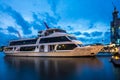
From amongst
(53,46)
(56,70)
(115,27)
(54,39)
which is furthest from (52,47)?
(115,27)

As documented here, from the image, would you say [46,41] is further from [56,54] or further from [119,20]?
[119,20]

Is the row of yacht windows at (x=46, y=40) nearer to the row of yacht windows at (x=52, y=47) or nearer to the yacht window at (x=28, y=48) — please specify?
the row of yacht windows at (x=52, y=47)

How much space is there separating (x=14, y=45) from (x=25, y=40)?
558 centimetres

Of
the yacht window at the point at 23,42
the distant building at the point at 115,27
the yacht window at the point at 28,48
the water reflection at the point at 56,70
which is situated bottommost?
the water reflection at the point at 56,70

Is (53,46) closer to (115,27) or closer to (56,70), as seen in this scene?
(56,70)

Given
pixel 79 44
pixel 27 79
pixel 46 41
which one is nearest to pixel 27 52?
pixel 46 41

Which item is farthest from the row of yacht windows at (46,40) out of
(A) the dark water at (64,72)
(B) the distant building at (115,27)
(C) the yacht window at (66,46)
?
(B) the distant building at (115,27)

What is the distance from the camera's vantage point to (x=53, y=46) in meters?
49.5

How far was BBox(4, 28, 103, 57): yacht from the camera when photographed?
45.5 metres

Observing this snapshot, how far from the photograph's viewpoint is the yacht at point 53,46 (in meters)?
45.5

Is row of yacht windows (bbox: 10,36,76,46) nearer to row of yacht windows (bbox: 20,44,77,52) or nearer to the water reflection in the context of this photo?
row of yacht windows (bbox: 20,44,77,52)

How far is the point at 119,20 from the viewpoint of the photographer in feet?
566

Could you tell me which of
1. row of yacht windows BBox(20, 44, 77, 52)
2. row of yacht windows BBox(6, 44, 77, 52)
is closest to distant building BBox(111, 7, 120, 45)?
row of yacht windows BBox(6, 44, 77, 52)

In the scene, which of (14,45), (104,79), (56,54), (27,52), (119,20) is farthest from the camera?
(119,20)
